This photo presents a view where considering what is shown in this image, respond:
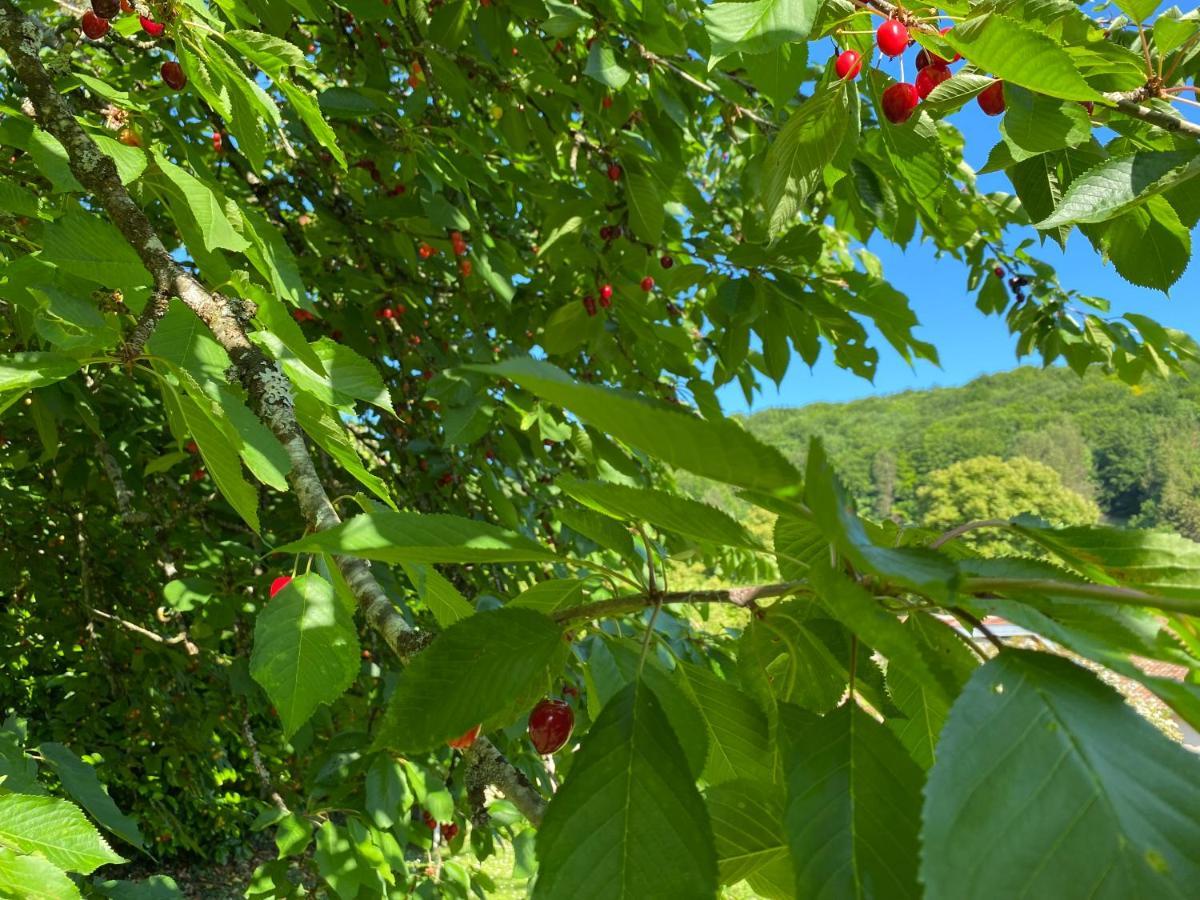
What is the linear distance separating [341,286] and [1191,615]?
2.76m

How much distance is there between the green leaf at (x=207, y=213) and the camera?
3.52 feet

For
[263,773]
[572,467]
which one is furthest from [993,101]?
[572,467]

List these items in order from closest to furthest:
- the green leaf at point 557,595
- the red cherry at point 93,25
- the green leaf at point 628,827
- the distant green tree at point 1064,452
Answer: the green leaf at point 628,827, the green leaf at point 557,595, the red cherry at point 93,25, the distant green tree at point 1064,452

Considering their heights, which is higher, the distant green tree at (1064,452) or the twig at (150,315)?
the distant green tree at (1064,452)

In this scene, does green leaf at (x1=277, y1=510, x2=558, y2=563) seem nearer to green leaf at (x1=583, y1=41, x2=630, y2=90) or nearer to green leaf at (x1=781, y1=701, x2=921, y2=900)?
green leaf at (x1=781, y1=701, x2=921, y2=900)

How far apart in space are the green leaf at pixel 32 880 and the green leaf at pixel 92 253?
2.24 feet

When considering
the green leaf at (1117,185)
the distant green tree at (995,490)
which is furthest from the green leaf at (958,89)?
the distant green tree at (995,490)

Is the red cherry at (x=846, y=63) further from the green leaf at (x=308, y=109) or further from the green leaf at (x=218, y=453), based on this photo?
the green leaf at (x=218, y=453)

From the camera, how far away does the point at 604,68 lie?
1961 mm

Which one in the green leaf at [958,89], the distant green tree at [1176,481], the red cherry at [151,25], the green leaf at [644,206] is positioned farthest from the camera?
the distant green tree at [1176,481]

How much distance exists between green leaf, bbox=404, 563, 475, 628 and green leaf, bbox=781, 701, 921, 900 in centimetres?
48

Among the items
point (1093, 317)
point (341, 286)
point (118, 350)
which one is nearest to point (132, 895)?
point (118, 350)

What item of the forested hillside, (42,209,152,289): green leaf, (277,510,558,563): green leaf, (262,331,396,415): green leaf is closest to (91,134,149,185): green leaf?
(42,209,152,289): green leaf

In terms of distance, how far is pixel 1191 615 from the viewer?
397 millimetres
